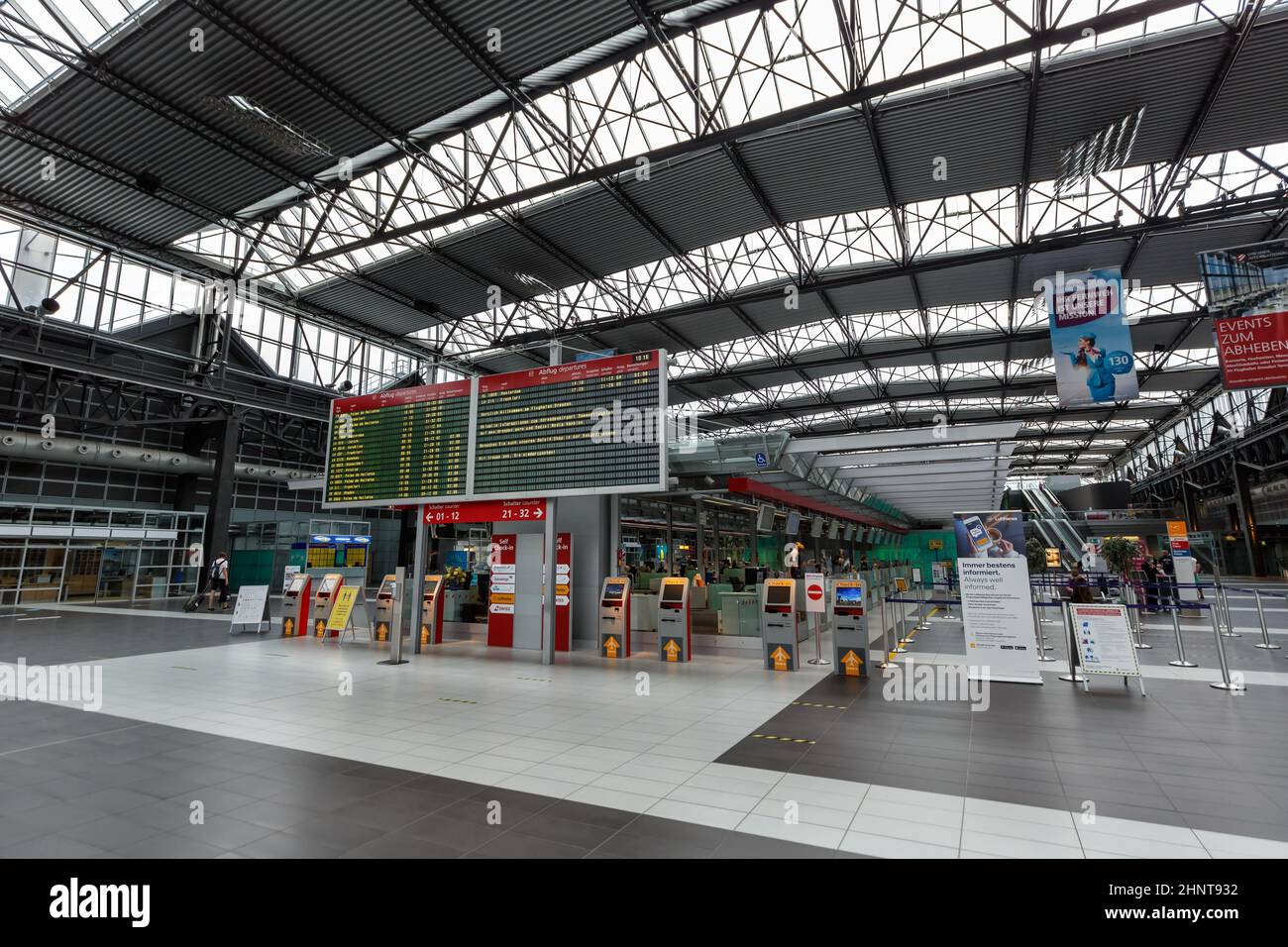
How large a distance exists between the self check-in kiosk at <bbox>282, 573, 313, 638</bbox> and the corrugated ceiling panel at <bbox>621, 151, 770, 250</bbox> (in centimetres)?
1248

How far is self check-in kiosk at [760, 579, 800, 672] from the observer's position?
9.54 metres

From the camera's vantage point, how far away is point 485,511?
10914 mm

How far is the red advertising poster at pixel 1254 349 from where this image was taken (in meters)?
10.7

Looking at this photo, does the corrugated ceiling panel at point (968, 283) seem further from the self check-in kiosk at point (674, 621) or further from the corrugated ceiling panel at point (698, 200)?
the self check-in kiosk at point (674, 621)

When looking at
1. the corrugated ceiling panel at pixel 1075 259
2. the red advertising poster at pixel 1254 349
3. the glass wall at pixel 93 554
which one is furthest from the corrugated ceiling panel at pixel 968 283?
the glass wall at pixel 93 554

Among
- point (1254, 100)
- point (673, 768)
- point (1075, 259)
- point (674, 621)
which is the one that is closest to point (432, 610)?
point (674, 621)

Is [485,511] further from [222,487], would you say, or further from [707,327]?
[222,487]

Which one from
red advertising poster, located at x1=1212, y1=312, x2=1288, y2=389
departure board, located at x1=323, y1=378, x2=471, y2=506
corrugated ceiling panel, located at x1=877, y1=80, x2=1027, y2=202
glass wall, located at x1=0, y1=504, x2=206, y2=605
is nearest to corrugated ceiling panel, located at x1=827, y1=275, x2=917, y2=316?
corrugated ceiling panel, located at x1=877, y1=80, x2=1027, y2=202

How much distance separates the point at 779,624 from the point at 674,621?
2.02 metres

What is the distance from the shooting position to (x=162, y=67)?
10.6m

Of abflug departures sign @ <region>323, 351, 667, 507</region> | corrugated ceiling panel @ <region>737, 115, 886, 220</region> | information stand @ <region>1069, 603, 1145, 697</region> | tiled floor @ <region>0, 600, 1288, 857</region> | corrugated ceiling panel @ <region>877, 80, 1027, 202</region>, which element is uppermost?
corrugated ceiling panel @ <region>737, 115, 886, 220</region>

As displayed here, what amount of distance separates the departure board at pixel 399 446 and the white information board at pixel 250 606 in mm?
3835

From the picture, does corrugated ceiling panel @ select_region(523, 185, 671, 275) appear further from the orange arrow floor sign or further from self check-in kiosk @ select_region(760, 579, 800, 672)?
the orange arrow floor sign
